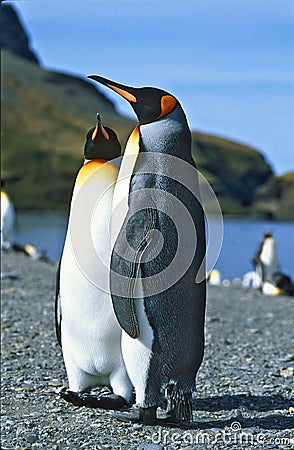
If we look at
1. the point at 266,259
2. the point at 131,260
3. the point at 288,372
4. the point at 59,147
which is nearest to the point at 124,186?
the point at 131,260

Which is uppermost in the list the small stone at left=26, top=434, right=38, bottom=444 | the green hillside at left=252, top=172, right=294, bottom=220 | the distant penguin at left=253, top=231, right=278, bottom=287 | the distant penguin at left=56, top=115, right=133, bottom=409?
the distant penguin at left=56, top=115, right=133, bottom=409

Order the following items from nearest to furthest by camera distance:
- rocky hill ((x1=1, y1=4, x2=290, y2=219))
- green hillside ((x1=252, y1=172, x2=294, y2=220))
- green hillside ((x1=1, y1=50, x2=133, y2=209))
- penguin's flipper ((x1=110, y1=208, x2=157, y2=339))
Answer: penguin's flipper ((x1=110, y1=208, x2=157, y2=339)) → green hillside ((x1=252, y1=172, x2=294, y2=220)) → green hillside ((x1=1, y1=50, x2=133, y2=209)) → rocky hill ((x1=1, y1=4, x2=290, y2=219))

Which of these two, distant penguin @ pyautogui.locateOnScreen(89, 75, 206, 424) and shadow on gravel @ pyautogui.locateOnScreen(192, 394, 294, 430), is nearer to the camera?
distant penguin @ pyautogui.locateOnScreen(89, 75, 206, 424)

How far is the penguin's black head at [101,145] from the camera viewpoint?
151 inches

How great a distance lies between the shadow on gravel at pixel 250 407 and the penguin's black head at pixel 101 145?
56.1 inches

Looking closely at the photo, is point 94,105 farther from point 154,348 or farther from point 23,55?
point 154,348

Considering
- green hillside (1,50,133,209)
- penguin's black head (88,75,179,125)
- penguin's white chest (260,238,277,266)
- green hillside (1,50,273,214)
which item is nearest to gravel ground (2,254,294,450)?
penguin's black head (88,75,179,125)

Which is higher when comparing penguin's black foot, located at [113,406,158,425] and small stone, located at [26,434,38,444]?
penguin's black foot, located at [113,406,158,425]

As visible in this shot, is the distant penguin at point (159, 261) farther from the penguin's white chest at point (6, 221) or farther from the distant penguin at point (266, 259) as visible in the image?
the penguin's white chest at point (6, 221)

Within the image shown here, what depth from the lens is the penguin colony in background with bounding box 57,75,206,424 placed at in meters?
3.32

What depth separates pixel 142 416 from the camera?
346cm

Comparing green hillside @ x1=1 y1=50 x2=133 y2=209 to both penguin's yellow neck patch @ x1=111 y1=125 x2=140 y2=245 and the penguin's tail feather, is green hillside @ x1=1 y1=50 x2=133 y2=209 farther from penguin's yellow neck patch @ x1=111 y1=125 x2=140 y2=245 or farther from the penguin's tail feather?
the penguin's tail feather

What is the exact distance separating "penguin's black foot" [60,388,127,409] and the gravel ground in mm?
41

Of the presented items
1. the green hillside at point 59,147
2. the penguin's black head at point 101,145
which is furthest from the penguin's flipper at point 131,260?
the green hillside at point 59,147
